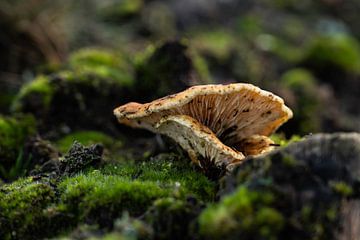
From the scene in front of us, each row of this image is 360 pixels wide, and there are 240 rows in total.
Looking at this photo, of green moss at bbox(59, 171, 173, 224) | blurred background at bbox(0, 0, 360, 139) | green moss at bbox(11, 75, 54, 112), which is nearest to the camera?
green moss at bbox(59, 171, 173, 224)

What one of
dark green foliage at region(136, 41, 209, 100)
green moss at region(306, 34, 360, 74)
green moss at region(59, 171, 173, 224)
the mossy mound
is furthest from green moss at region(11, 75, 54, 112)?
green moss at region(306, 34, 360, 74)

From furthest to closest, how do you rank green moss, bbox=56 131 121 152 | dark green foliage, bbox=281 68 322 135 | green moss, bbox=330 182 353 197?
1. dark green foliage, bbox=281 68 322 135
2. green moss, bbox=56 131 121 152
3. green moss, bbox=330 182 353 197

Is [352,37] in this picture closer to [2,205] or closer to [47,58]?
[47,58]

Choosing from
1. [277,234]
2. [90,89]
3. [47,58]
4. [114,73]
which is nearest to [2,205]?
[277,234]

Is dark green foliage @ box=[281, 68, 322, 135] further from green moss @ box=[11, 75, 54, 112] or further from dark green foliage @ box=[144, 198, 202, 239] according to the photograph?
dark green foliage @ box=[144, 198, 202, 239]

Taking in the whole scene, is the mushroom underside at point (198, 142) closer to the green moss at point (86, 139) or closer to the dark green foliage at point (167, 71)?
the green moss at point (86, 139)

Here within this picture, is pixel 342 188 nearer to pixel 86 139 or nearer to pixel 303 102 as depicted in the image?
pixel 86 139

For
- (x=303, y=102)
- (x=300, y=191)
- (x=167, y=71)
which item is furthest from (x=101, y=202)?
(x=303, y=102)
